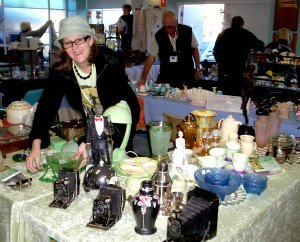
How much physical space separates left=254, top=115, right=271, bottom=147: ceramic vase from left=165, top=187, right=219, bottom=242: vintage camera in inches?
36.3

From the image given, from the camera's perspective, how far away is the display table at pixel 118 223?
112cm

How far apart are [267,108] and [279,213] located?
1140 mm

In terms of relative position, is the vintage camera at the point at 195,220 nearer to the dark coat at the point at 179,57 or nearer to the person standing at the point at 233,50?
the dark coat at the point at 179,57

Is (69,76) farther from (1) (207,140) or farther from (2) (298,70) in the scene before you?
(2) (298,70)

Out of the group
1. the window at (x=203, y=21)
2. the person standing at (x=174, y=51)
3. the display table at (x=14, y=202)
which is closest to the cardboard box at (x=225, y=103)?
the person standing at (x=174, y=51)

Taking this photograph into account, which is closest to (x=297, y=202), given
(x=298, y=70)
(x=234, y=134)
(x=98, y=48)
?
(x=234, y=134)

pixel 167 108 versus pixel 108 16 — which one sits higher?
pixel 108 16

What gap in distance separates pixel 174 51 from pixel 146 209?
3.24 m

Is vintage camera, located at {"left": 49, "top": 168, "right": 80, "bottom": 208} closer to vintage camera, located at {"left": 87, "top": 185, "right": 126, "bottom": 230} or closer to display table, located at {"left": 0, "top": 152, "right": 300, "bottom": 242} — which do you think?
display table, located at {"left": 0, "top": 152, "right": 300, "bottom": 242}

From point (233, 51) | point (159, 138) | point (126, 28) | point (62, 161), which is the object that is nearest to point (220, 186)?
point (159, 138)

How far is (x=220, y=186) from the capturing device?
1.29 m

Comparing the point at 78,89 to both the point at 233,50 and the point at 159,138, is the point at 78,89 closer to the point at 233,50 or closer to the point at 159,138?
the point at 159,138

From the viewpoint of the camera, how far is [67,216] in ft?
3.98

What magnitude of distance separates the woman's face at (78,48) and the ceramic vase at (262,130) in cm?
95
